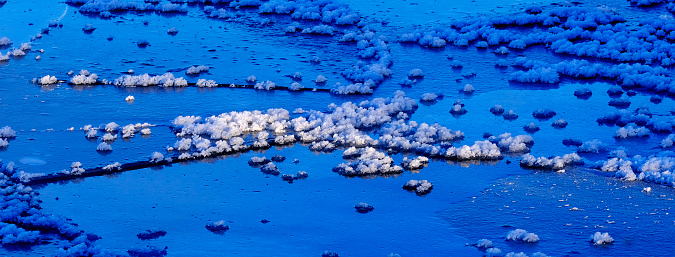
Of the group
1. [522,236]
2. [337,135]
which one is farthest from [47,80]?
[522,236]

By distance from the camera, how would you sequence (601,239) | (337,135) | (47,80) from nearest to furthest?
(601,239)
(337,135)
(47,80)

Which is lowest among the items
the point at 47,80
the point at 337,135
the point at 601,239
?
the point at 601,239

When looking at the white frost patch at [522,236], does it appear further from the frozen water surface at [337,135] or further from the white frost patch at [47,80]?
the white frost patch at [47,80]

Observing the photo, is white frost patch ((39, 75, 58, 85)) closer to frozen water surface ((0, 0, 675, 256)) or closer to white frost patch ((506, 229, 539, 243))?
frozen water surface ((0, 0, 675, 256))

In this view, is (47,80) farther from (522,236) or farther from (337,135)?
(522,236)

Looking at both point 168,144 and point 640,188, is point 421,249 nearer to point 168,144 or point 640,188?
point 640,188

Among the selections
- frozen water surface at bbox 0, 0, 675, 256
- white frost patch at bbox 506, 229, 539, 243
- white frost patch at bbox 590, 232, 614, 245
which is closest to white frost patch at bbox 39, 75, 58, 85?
frozen water surface at bbox 0, 0, 675, 256

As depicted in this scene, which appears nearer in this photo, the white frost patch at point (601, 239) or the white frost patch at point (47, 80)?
the white frost patch at point (601, 239)

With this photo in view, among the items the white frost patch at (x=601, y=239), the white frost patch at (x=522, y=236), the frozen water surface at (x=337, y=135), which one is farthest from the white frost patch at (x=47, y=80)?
the white frost patch at (x=601, y=239)

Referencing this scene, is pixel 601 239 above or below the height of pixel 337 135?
below
